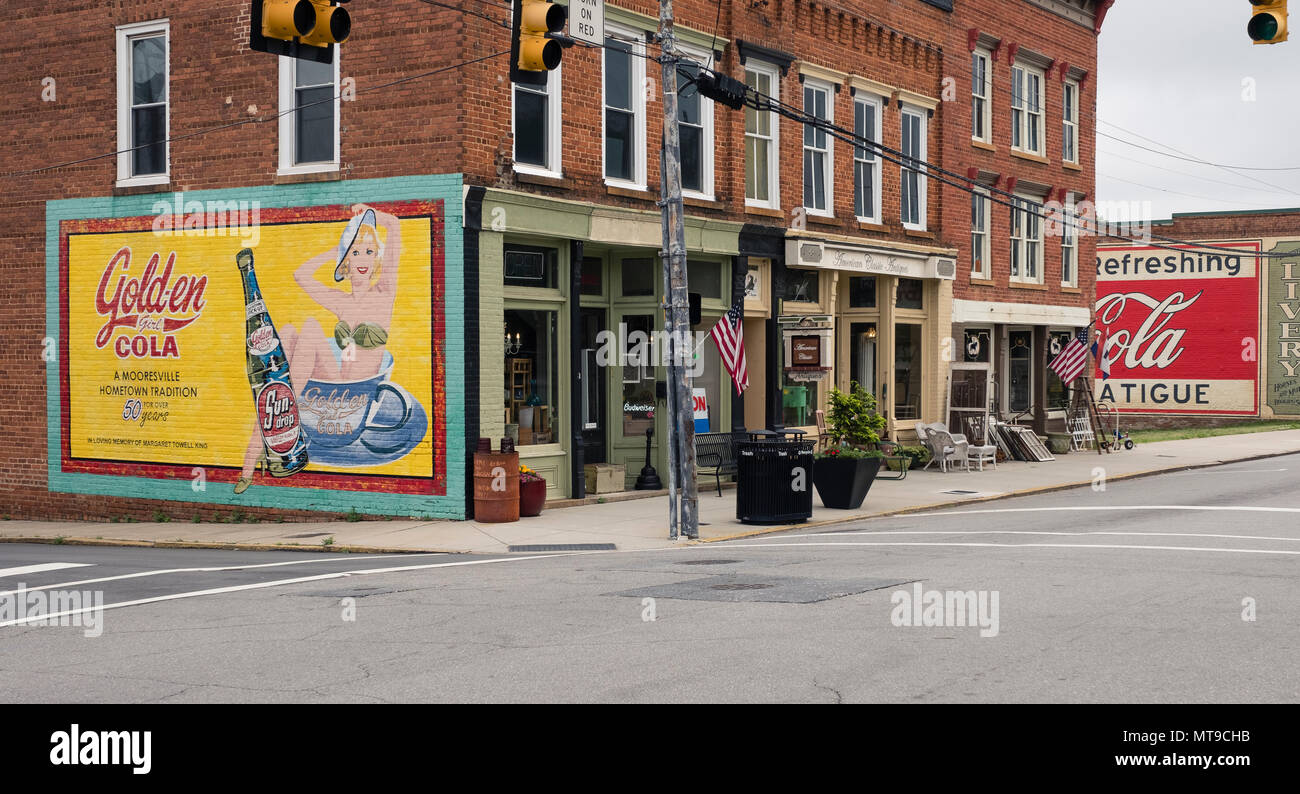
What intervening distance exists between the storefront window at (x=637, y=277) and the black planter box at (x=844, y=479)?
4.41m

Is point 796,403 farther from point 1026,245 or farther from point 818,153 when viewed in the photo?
point 1026,245

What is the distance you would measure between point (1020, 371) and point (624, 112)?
16265 mm

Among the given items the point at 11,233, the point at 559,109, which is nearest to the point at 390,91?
the point at 559,109

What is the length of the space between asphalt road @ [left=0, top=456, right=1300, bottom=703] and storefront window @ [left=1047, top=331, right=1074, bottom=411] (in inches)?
737

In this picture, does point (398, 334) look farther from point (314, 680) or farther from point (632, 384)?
point (314, 680)

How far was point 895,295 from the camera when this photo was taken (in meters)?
28.2

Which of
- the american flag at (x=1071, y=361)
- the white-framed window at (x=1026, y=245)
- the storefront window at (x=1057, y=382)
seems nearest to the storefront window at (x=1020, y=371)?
the storefront window at (x=1057, y=382)

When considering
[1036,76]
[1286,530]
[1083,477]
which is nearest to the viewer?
[1286,530]

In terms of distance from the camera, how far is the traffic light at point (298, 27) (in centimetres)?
1086

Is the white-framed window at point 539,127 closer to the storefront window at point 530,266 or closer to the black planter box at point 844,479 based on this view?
the storefront window at point 530,266

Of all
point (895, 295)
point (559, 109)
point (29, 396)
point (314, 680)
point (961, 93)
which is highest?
point (961, 93)

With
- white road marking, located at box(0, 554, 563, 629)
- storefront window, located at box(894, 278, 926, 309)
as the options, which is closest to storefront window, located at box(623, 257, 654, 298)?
white road marking, located at box(0, 554, 563, 629)

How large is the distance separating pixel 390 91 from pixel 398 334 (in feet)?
11.3

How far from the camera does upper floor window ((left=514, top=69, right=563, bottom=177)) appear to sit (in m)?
19.6
